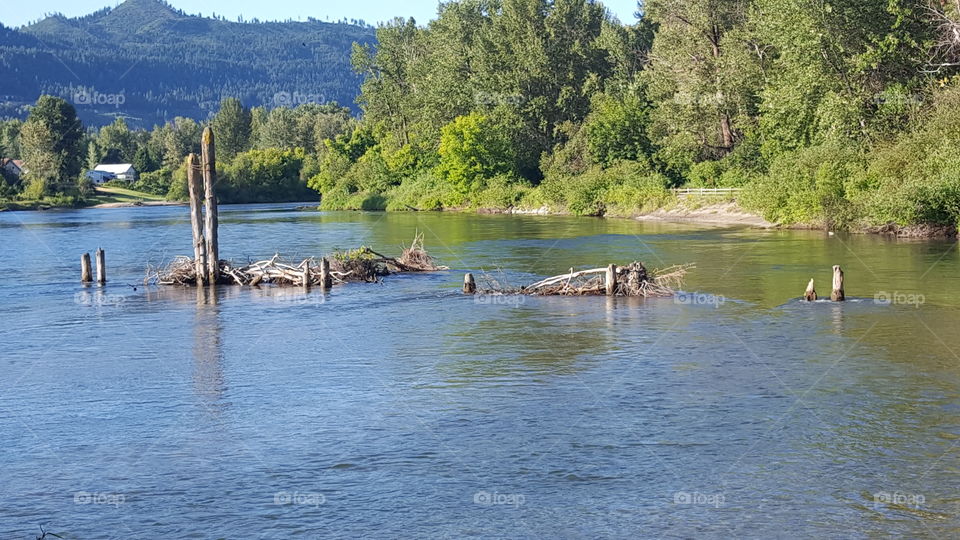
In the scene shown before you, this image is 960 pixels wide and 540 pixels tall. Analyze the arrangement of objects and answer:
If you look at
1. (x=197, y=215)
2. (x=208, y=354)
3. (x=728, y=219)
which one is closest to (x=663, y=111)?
(x=728, y=219)

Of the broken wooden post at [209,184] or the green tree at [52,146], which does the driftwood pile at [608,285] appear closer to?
the broken wooden post at [209,184]

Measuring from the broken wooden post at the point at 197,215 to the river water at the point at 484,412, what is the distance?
1.80 meters

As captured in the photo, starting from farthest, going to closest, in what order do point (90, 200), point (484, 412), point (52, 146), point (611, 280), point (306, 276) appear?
point (52, 146) < point (90, 200) < point (306, 276) < point (611, 280) < point (484, 412)

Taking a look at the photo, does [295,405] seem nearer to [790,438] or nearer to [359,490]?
[359,490]

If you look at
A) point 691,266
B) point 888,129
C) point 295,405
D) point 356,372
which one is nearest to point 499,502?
point 295,405

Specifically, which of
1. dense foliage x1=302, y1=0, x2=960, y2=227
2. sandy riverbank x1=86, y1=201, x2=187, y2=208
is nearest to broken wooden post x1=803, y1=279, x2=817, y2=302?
dense foliage x1=302, y1=0, x2=960, y2=227

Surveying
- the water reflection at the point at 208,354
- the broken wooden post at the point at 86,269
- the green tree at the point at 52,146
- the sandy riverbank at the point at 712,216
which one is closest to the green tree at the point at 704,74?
the sandy riverbank at the point at 712,216

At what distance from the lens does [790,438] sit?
1823 cm

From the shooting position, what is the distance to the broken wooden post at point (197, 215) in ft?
132

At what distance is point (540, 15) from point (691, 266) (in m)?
70.3

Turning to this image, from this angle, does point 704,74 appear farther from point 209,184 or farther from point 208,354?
point 208,354

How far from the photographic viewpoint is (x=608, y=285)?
3594cm

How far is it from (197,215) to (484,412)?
75.1 feet

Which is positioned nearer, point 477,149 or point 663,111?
point 663,111
